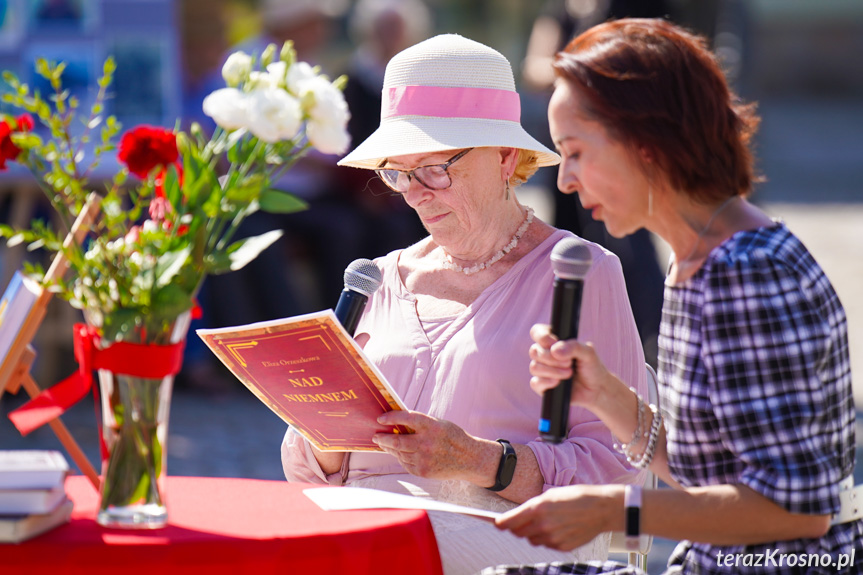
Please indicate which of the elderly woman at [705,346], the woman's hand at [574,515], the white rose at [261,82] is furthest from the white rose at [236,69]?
the woman's hand at [574,515]

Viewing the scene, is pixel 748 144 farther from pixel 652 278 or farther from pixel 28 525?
pixel 652 278

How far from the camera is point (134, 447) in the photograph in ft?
6.59

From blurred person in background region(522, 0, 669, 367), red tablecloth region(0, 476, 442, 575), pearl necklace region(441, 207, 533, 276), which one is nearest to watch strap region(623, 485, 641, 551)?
red tablecloth region(0, 476, 442, 575)

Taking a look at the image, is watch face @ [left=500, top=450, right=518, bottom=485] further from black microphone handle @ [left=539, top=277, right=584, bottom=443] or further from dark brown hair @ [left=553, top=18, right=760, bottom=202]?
dark brown hair @ [left=553, top=18, right=760, bottom=202]

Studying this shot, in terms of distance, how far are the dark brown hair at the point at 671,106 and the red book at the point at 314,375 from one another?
Answer: 0.65m

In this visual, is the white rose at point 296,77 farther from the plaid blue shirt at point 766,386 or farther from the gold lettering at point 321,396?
the plaid blue shirt at point 766,386

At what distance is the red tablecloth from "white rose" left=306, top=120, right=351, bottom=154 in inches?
27.0

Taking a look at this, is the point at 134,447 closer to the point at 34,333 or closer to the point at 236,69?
the point at 34,333

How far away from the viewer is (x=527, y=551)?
2.50 meters

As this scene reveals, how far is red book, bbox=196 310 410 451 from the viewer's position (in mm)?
2236

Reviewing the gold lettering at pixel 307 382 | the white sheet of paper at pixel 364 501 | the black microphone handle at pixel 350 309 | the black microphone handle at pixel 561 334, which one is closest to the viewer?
the black microphone handle at pixel 561 334

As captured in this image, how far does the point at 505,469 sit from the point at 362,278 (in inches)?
21.4

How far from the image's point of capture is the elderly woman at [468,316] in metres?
2.54

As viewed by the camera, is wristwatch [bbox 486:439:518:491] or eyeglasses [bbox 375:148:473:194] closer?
wristwatch [bbox 486:439:518:491]
